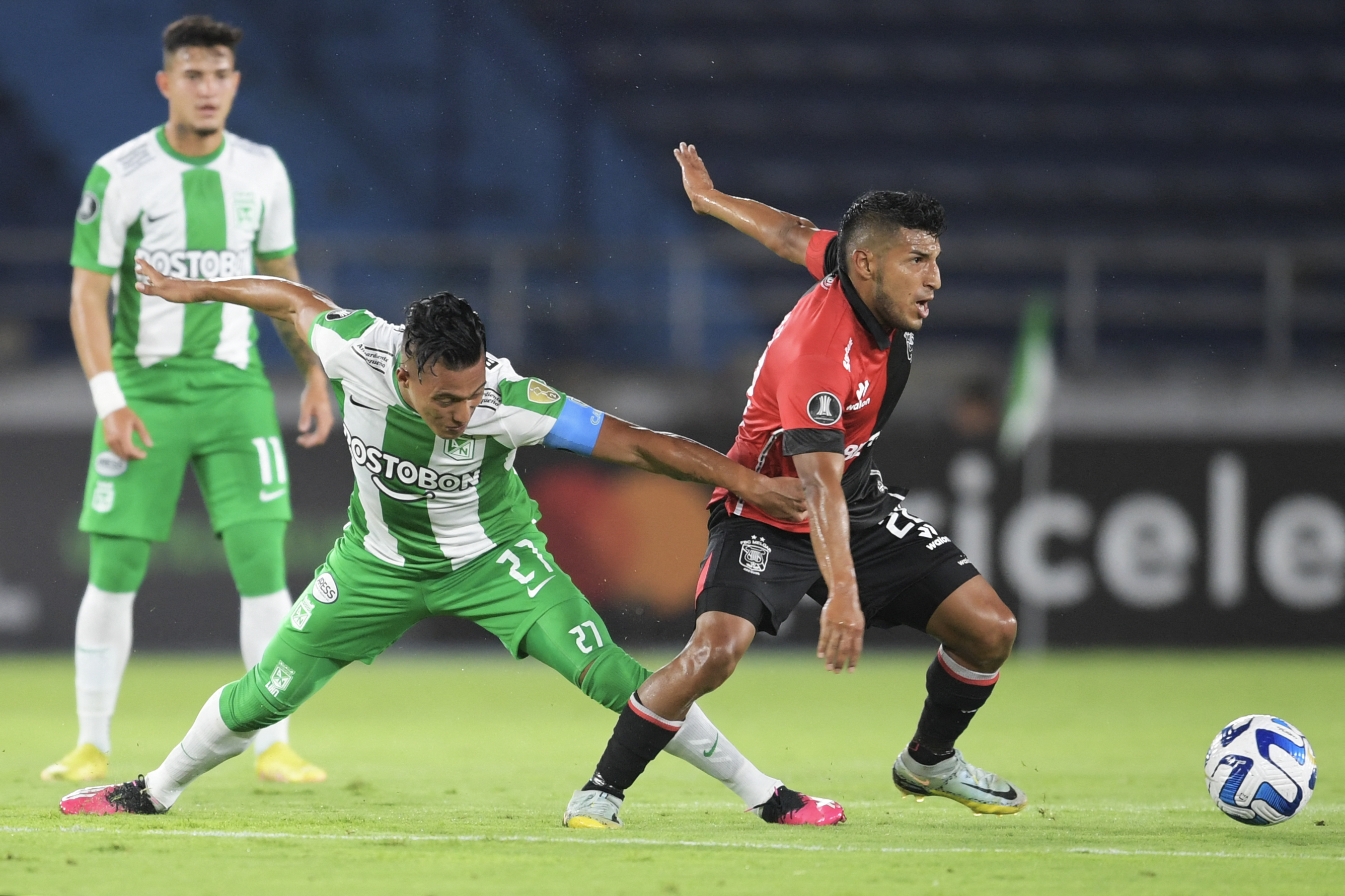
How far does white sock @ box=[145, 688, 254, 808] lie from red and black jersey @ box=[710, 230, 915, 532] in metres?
1.57

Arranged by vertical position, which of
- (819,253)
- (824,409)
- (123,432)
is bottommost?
(123,432)

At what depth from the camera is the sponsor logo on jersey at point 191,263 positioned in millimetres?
6355

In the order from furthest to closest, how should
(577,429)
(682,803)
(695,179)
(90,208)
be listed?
(90,208) < (695,179) < (682,803) < (577,429)

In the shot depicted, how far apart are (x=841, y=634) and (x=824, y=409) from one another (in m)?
0.67

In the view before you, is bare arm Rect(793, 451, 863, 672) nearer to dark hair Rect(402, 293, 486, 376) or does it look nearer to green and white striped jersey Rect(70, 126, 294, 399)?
dark hair Rect(402, 293, 486, 376)

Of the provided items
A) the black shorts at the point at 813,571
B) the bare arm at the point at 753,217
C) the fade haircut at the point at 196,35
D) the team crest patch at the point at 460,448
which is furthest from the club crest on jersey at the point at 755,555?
the fade haircut at the point at 196,35

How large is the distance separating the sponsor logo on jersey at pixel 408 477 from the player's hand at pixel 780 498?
802mm

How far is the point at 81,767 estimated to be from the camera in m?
6.07

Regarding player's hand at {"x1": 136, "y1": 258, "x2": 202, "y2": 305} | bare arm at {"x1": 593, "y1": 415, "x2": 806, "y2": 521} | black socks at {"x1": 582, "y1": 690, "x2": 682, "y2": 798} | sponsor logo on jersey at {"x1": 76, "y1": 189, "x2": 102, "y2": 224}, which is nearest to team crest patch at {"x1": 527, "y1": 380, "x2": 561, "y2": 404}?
bare arm at {"x1": 593, "y1": 415, "x2": 806, "y2": 521}

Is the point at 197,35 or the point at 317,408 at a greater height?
the point at 197,35

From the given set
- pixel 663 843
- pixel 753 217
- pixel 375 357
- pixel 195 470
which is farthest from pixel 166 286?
pixel 663 843

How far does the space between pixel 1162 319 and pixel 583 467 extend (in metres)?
5.41

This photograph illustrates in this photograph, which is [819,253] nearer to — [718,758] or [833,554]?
[833,554]

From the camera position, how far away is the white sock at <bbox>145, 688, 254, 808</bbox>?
500cm
